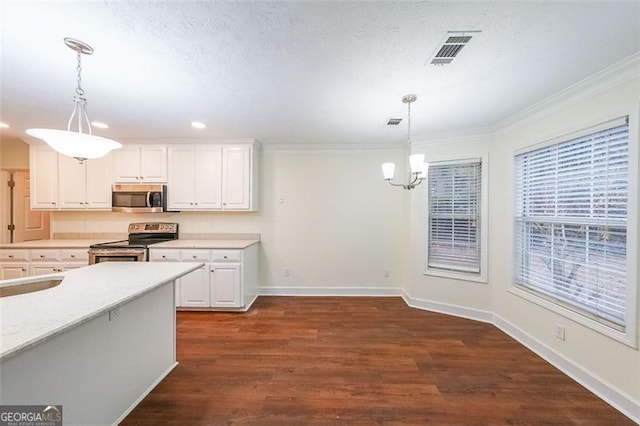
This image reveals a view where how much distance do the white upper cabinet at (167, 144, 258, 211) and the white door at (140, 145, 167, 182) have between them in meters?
0.10

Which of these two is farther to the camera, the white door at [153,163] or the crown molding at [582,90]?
the white door at [153,163]

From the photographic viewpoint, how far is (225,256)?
3.63 meters

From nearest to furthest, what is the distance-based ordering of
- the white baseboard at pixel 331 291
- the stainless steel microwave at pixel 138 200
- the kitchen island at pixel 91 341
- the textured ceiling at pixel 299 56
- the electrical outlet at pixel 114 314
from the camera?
the kitchen island at pixel 91 341, the textured ceiling at pixel 299 56, the electrical outlet at pixel 114 314, the stainless steel microwave at pixel 138 200, the white baseboard at pixel 331 291

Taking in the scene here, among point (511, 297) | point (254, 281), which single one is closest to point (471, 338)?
point (511, 297)

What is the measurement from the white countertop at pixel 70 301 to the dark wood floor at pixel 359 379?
961 millimetres

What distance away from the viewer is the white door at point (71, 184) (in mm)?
3979

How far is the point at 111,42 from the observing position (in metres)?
1.68

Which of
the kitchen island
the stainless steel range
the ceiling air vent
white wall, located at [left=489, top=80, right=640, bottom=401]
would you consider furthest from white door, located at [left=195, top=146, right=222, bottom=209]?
white wall, located at [left=489, top=80, right=640, bottom=401]

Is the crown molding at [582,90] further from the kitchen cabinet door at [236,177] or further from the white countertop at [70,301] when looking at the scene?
the white countertop at [70,301]

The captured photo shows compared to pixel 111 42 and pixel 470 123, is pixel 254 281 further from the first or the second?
pixel 470 123

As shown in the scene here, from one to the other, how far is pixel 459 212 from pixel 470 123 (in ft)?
3.80

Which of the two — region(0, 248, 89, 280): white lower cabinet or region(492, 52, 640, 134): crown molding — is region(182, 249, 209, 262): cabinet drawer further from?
region(492, 52, 640, 134): crown molding

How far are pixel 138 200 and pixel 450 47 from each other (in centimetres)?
431

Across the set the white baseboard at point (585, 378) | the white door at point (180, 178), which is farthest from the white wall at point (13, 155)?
the white baseboard at point (585, 378)
